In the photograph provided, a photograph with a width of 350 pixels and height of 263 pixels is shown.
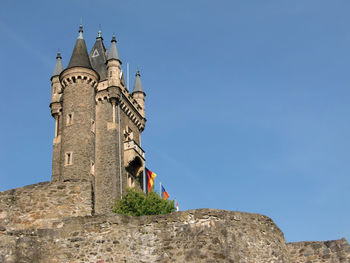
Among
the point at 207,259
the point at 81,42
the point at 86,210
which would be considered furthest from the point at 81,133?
the point at 207,259

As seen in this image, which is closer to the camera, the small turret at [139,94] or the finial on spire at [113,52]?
Answer: the finial on spire at [113,52]

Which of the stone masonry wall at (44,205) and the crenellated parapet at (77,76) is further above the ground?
the crenellated parapet at (77,76)

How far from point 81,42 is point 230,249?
160 ft

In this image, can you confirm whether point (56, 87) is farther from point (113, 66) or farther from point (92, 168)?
point (92, 168)

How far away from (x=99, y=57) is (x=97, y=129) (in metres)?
12.1

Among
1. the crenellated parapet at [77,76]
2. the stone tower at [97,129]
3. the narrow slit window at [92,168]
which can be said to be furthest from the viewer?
the crenellated parapet at [77,76]

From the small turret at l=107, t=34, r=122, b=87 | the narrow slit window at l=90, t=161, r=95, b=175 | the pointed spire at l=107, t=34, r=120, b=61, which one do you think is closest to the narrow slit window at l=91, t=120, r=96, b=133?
the narrow slit window at l=90, t=161, r=95, b=175

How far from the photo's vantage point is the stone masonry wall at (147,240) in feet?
34.6

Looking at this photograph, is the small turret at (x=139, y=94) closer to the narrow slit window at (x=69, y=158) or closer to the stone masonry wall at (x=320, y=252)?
the narrow slit window at (x=69, y=158)

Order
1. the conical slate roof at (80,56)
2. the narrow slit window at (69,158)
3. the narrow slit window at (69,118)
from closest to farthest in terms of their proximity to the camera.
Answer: the narrow slit window at (69,158) < the narrow slit window at (69,118) < the conical slate roof at (80,56)

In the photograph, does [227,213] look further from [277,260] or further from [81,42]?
[81,42]

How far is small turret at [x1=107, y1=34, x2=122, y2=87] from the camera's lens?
177 feet

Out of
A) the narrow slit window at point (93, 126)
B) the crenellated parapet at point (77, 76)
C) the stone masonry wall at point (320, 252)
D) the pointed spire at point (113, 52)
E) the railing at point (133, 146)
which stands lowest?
the stone masonry wall at point (320, 252)

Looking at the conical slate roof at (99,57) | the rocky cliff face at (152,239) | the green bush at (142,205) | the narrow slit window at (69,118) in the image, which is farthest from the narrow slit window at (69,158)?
the rocky cliff face at (152,239)
